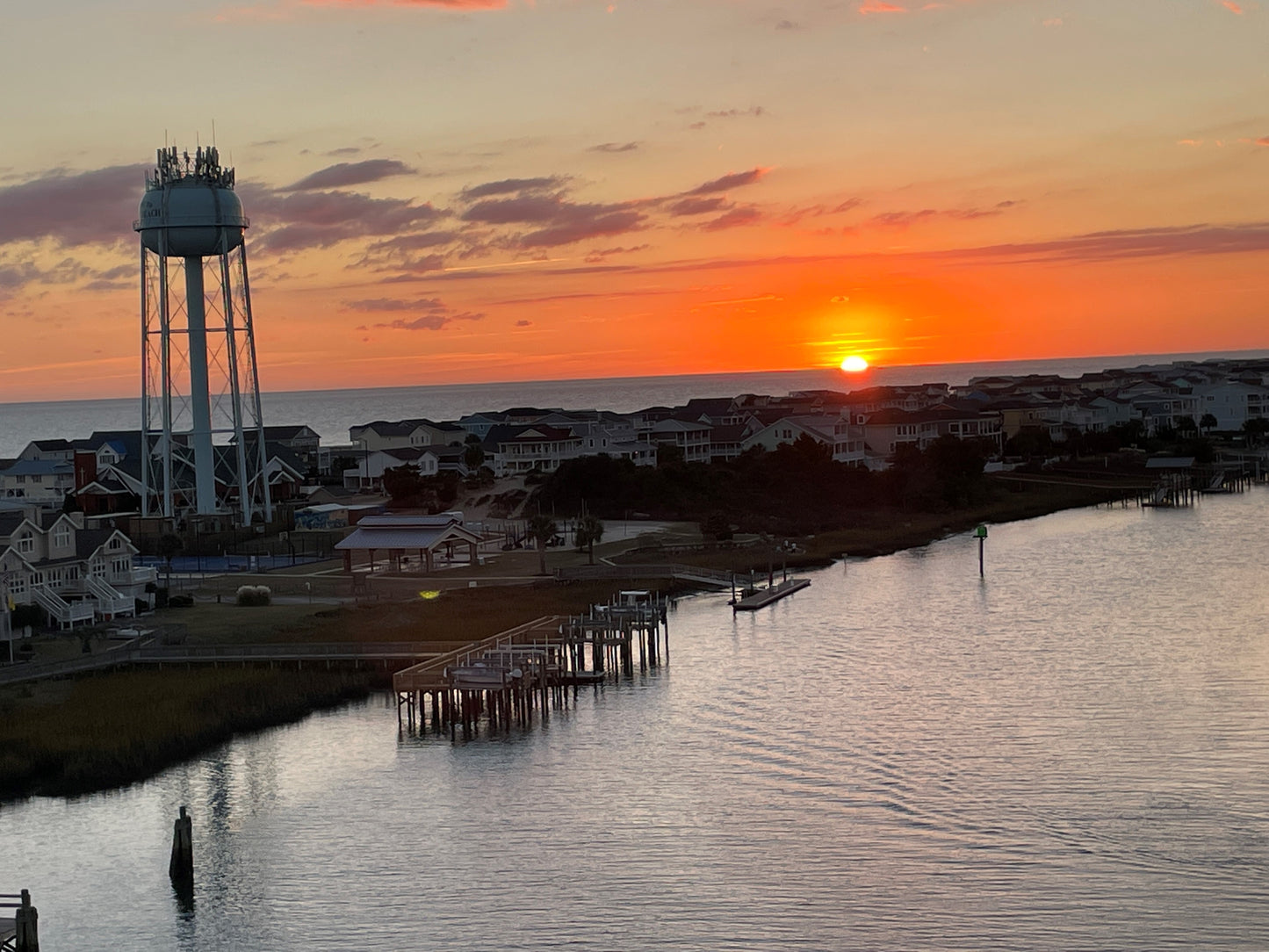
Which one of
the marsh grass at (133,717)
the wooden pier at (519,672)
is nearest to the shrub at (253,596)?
the marsh grass at (133,717)

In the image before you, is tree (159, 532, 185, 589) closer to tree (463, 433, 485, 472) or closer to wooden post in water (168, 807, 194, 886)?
tree (463, 433, 485, 472)

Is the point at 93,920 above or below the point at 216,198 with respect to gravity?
below

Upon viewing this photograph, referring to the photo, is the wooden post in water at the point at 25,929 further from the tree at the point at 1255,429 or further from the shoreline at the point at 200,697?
the tree at the point at 1255,429

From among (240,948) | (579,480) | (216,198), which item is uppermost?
(216,198)

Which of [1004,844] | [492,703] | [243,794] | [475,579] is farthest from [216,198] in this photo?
[1004,844]

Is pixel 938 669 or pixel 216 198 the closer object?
pixel 938 669

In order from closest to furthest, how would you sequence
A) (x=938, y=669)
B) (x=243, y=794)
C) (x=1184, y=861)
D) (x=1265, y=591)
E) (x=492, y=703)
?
(x=1184, y=861), (x=243, y=794), (x=492, y=703), (x=938, y=669), (x=1265, y=591)

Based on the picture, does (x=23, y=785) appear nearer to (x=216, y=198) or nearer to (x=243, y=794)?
(x=243, y=794)

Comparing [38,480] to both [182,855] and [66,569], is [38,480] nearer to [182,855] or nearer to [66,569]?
[66,569]
